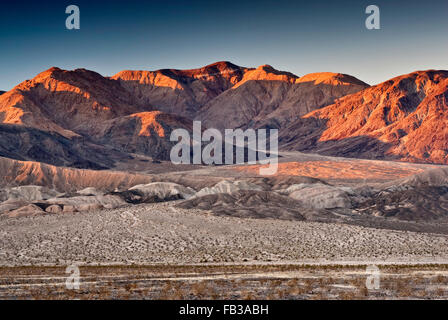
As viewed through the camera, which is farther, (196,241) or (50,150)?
(50,150)

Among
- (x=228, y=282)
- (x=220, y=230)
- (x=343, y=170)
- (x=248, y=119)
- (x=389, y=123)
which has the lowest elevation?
(x=220, y=230)

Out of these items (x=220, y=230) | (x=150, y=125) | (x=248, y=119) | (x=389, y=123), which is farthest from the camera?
(x=248, y=119)

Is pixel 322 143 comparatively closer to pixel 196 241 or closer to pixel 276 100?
pixel 276 100

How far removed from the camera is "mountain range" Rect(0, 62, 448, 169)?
10706 cm

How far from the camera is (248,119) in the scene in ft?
604

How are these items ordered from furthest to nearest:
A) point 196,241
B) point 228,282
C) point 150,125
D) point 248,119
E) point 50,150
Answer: point 248,119 < point 150,125 < point 50,150 < point 196,241 < point 228,282

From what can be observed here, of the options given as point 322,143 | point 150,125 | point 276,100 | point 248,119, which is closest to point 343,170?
point 322,143

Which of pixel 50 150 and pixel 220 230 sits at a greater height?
pixel 50 150

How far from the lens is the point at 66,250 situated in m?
27.9

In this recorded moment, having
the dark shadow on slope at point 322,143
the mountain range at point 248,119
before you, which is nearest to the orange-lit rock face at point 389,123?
the dark shadow on slope at point 322,143

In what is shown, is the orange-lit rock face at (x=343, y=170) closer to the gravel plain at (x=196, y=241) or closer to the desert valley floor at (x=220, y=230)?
the desert valley floor at (x=220, y=230)

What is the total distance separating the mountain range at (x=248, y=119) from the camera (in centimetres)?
10706

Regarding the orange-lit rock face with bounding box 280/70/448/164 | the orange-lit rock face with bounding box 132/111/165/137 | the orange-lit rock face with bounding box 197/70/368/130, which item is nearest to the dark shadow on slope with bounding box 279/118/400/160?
the orange-lit rock face with bounding box 280/70/448/164

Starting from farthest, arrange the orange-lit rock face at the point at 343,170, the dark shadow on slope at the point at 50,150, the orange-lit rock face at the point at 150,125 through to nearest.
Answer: the orange-lit rock face at the point at 150,125, the dark shadow on slope at the point at 50,150, the orange-lit rock face at the point at 343,170
